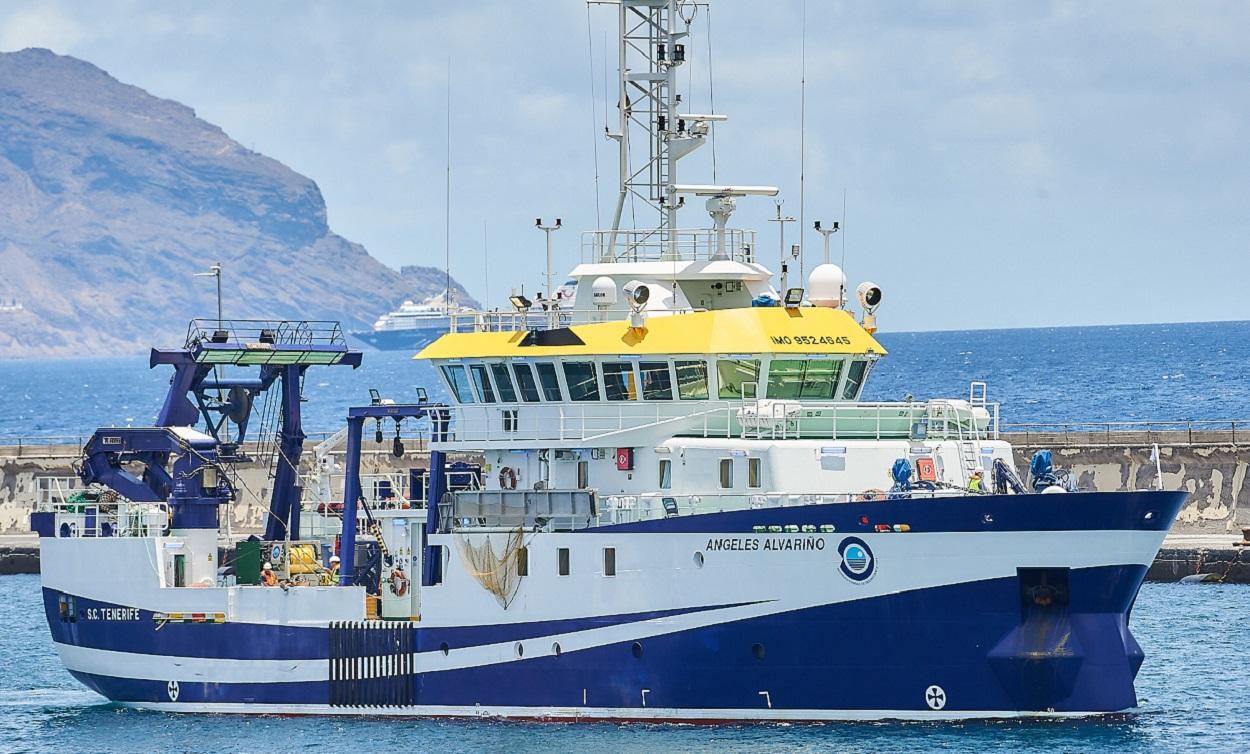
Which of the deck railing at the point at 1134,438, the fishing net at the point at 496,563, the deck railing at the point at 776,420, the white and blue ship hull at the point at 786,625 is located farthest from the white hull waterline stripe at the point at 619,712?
the deck railing at the point at 1134,438

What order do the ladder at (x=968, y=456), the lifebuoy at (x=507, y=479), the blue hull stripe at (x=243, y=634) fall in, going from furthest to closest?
the lifebuoy at (x=507, y=479) → the blue hull stripe at (x=243, y=634) → the ladder at (x=968, y=456)

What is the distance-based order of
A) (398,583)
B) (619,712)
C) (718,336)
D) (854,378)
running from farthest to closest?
(398,583), (854,378), (718,336), (619,712)

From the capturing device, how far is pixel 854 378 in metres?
34.3

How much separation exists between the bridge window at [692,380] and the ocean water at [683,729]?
513 centimetres

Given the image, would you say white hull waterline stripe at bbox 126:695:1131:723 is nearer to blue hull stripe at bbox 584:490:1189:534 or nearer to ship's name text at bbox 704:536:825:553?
ship's name text at bbox 704:536:825:553

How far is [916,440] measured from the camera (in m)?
32.6

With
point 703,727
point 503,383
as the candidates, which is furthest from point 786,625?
point 503,383

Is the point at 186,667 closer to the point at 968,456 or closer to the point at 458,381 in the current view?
the point at 458,381

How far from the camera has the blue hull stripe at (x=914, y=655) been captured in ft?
97.2

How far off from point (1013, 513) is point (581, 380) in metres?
7.62

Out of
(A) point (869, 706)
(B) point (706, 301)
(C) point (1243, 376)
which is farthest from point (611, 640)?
(C) point (1243, 376)

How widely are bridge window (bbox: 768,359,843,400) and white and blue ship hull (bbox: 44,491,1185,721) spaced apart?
3.22 meters

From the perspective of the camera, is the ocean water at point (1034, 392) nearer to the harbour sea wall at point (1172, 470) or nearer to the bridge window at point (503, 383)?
the harbour sea wall at point (1172, 470)

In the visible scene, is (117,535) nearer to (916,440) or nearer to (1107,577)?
(916,440)
